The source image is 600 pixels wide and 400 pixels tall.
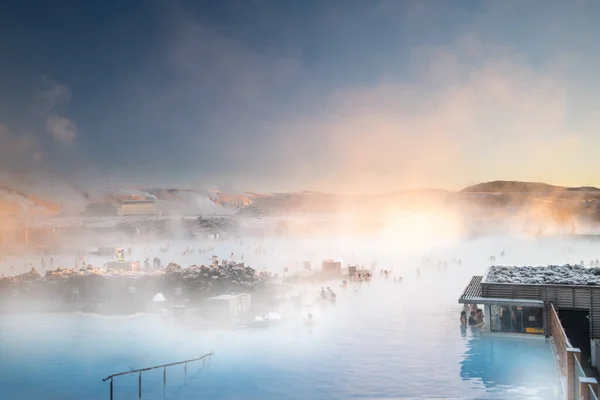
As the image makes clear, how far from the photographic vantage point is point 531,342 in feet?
69.3

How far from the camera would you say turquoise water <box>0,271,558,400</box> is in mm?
16578

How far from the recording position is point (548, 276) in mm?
23266

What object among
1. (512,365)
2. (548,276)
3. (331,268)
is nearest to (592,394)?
(512,365)

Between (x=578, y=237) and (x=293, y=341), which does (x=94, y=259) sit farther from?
(x=578, y=237)

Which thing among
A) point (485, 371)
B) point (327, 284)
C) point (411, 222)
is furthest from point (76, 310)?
point (411, 222)

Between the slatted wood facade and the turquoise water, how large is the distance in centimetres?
175

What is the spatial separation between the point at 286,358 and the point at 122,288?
18.3 meters

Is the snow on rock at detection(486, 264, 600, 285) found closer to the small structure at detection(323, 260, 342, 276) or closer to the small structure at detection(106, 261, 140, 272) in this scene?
the small structure at detection(323, 260, 342, 276)

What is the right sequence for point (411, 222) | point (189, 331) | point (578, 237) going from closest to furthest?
point (189, 331), point (578, 237), point (411, 222)

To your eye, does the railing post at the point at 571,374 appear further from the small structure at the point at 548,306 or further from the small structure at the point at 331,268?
the small structure at the point at 331,268

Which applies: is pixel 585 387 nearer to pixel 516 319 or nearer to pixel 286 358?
pixel 516 319

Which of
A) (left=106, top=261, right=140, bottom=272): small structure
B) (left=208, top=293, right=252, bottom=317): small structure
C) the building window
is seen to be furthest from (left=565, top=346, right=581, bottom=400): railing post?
(left=106, top=261, right=140, bottom=272): small structure

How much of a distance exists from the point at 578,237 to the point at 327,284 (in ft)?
178

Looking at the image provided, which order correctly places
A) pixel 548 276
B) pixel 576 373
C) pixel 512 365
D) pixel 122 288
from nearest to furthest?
pixel 576 373, pixel 512 365, pixel 548 276, pixel 122 288
